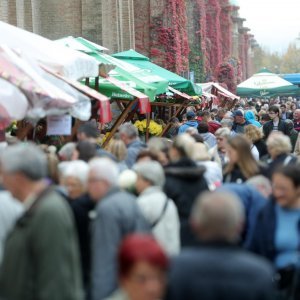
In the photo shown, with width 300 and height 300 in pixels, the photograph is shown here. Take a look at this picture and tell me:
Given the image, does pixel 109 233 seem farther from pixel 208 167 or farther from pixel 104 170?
pixel 208 167

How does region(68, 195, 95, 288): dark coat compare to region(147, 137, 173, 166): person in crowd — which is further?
region(147, 137, 173, 166): person in crowd

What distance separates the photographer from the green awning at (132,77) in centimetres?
1872

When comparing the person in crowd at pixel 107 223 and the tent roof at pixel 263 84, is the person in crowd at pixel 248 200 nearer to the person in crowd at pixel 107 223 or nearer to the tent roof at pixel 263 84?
the person in crowd at pixel 107 223

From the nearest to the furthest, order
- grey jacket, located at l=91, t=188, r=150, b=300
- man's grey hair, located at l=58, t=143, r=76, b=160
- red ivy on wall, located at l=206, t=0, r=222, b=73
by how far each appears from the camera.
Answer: grey jacket, located at l=91, t=188, r=150, b=300 → man's grey hair, located at l=58, t=143, r=76, b=160 → red ivy on wall, located at l=206, t=0, r=222, b=73

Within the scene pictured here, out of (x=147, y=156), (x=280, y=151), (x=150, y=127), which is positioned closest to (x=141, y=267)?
(x=147, y=156)

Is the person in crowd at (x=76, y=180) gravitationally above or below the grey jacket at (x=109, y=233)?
above

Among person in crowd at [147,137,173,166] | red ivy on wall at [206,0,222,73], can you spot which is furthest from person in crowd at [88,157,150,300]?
red ivy on wall at [206,0,222,73]

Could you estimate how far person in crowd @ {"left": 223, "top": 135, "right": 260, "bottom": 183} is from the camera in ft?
31.8

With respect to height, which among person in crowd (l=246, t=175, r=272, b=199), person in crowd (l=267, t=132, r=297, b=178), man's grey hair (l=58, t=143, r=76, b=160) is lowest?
person in crowd (l=246, t=175, r=272, b=199)

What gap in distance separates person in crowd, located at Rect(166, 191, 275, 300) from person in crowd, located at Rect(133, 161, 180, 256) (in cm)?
290

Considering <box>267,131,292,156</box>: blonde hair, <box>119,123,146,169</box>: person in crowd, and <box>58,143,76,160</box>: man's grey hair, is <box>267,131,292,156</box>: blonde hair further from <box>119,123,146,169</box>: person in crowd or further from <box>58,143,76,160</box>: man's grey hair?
<box>58,143,76,160</box>: man's grey hair

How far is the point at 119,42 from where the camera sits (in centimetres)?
3488

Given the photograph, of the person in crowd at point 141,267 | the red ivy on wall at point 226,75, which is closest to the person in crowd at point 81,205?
the person in crowd at point 141,267

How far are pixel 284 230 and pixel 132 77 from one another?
1248 centimetres
